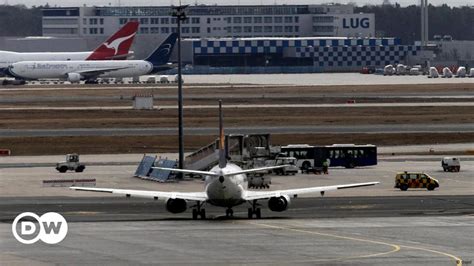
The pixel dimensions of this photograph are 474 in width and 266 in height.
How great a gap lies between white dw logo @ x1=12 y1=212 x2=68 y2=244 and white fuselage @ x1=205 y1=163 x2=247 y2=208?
23.2 ft

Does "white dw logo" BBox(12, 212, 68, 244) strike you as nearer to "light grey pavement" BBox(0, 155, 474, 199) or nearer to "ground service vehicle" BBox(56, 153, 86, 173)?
"light grey pavement" BBox(0, 155, 474, 199)

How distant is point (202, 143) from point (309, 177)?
2359 cm

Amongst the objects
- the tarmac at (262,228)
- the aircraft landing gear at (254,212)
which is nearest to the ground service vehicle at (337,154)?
the tarmac at (262,228)

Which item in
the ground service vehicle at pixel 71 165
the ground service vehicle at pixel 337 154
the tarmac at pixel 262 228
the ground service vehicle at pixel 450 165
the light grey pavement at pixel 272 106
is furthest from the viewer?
the light grey pavement at pixel 272 106

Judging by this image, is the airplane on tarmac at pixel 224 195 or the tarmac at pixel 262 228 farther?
the airplane on tarmac at pixel 224 195

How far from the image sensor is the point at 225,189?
63.4 metres

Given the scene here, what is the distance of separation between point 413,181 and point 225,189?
23.5m

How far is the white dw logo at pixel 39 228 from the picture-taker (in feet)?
189

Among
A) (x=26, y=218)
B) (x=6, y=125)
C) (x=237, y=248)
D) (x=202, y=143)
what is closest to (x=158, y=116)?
→ (x=6, y=125)

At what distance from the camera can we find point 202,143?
114188 millimetres

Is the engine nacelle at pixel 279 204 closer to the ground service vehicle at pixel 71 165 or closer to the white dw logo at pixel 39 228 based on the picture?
the white dw logo at pixel 39 228

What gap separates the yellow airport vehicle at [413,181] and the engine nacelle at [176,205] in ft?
73.0

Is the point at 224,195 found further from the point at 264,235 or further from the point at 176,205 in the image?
the point at 264,235

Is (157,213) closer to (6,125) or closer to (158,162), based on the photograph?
(158,162)
